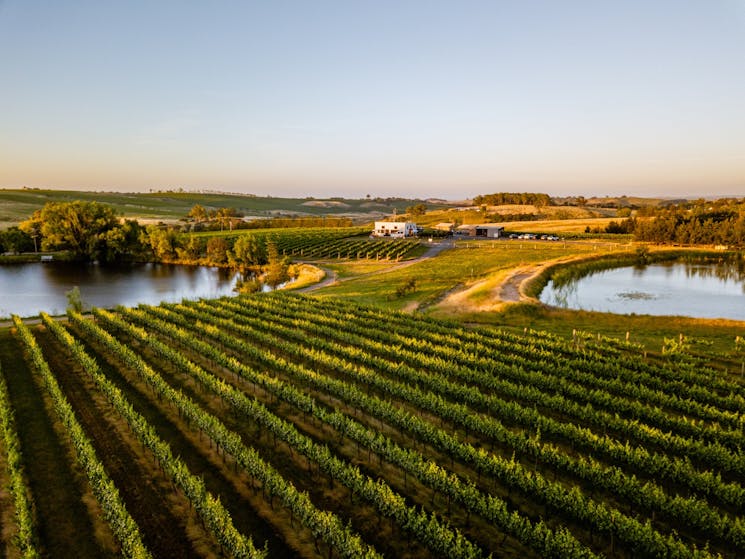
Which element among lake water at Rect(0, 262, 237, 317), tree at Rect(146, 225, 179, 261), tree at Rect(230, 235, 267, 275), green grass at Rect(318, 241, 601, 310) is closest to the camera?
green grass at Rect(318, 241, 601, 310)

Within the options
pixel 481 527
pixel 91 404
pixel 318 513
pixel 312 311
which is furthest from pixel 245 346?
pixel 481 527

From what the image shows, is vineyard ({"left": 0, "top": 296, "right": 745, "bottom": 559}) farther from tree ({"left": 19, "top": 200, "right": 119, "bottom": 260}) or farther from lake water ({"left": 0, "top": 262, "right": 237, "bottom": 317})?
tree ({"left": 19, "top": 200, "right": 119, "bottom": 260})

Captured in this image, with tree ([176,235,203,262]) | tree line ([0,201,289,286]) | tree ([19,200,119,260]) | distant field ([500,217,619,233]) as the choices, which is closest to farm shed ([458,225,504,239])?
distant field ([500,217,619,233])

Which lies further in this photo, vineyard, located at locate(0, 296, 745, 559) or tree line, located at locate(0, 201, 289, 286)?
tree line, located at locate(0, 201, 289, 286)

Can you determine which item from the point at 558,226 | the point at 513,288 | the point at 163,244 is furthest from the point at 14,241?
the point at 558,226

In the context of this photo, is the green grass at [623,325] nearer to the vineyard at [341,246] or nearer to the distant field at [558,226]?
the vineyard at [341,246]

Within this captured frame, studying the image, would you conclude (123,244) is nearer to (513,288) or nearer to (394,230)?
(394,230)

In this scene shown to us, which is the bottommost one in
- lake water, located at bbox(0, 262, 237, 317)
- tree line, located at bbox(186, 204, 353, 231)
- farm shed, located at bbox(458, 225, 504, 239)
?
lake water, located at bbox(0, 262, 237, 317)

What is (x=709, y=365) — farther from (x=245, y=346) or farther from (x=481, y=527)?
(x=245, y=346)
